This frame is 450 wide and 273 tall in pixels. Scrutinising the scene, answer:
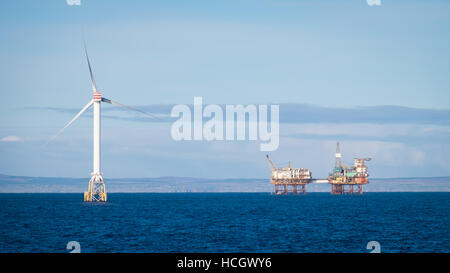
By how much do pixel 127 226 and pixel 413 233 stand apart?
173ft

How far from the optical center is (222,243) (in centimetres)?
7650

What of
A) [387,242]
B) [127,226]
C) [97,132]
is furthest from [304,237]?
[97,132]

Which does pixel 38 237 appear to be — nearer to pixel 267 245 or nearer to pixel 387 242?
pixel 267 245
